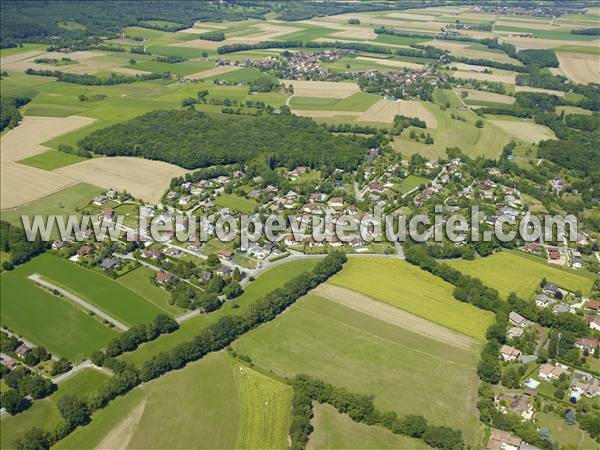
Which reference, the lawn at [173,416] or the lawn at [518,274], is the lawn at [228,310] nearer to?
the lawn at [173,416]

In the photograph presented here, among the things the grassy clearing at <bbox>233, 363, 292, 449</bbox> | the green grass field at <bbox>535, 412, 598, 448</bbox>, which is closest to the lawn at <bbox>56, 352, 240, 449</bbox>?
the grassy clearing at <bbox>233, 363, 292, 449</bbox>

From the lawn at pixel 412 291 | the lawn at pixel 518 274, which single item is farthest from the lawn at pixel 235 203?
the lawn at pixel 518 274

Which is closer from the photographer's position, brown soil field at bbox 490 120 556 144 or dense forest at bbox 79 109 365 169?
dense forest at bbox 79 109 365 169

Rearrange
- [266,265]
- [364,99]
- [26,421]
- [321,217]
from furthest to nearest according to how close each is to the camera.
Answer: [364,99], [321,217], [266,265], [26,421]

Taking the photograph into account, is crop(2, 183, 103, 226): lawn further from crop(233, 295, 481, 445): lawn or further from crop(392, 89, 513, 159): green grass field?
crop(392, 89, 513, 159): green grass field

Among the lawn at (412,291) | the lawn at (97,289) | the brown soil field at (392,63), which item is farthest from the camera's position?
the brown soil field at (392,63)

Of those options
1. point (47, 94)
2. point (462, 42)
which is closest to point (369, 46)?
point (462, 42)

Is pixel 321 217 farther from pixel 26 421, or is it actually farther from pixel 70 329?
pixel 26 421
